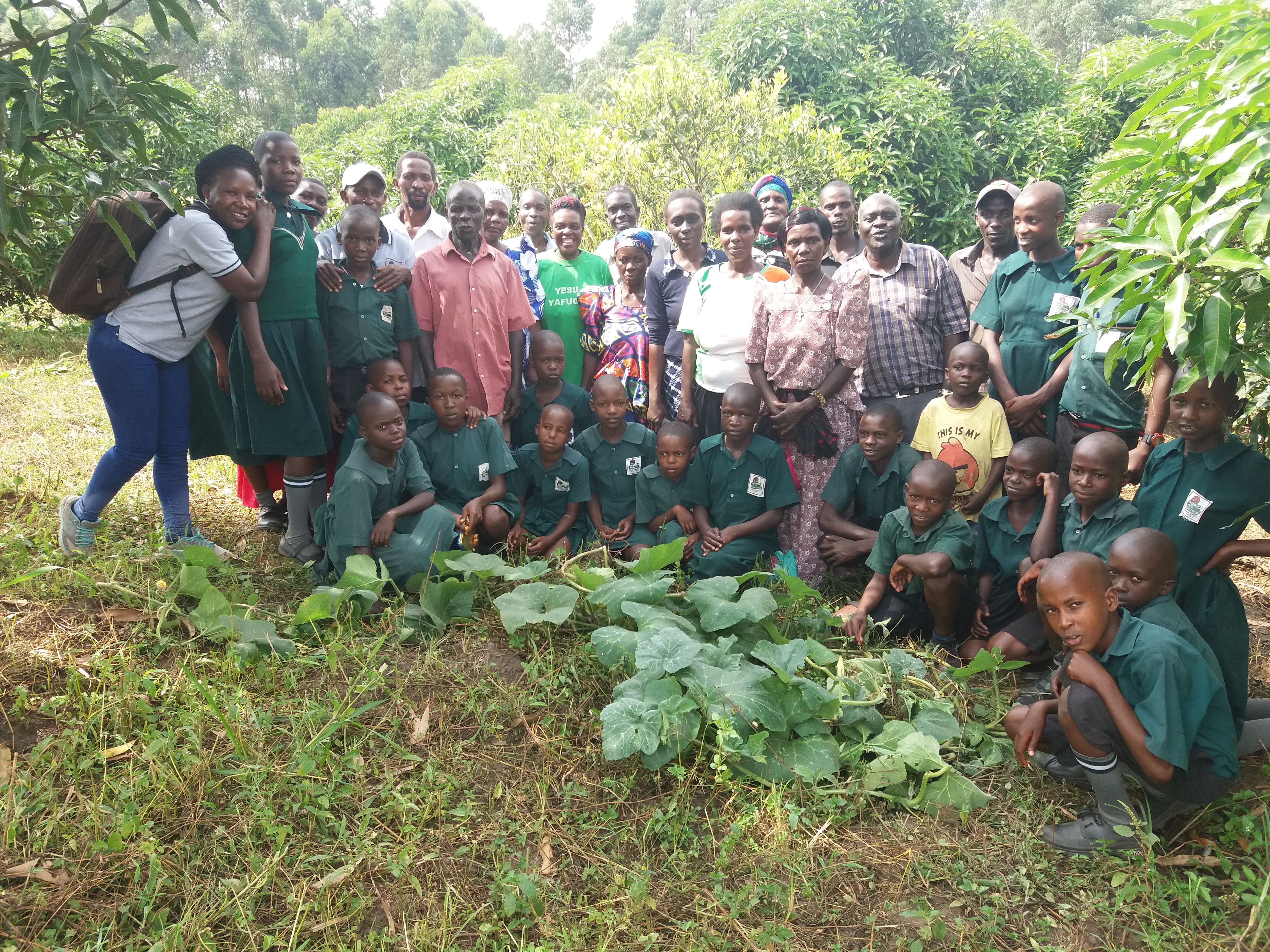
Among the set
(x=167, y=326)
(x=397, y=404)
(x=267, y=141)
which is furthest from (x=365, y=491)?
(x=267, y=141)

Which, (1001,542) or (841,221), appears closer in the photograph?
(1001,542)

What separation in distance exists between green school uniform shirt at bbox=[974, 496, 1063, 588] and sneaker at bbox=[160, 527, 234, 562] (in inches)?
123

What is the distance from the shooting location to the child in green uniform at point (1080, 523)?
3201 mm

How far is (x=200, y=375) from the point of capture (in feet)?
13.8

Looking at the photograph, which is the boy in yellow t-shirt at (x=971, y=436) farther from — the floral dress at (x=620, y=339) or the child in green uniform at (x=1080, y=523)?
the floral dress at (x=620, y=339)

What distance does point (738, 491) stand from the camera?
13.7 feet

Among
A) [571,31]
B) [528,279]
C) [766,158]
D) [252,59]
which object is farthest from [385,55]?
[528,279]

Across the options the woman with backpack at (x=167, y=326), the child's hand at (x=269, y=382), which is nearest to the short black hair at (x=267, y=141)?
the woman with backpack at (x=167, y=326)

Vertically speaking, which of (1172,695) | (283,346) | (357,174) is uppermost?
(357,174)

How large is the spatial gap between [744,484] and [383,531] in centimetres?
164

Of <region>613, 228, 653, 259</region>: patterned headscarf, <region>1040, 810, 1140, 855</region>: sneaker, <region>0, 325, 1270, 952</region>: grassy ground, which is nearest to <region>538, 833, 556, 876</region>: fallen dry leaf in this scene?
<region>0, 325, 1270, 952</region>: grassy ground

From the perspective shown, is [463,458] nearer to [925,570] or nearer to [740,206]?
[740,206]

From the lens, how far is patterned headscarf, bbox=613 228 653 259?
15.8ft

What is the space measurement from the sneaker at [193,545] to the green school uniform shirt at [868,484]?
2.70m
